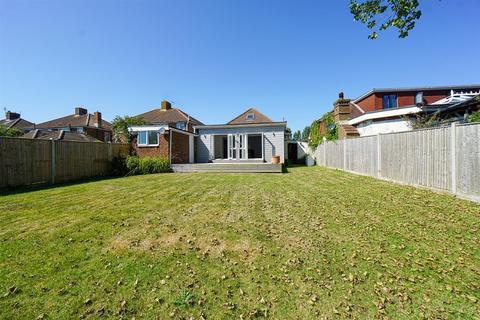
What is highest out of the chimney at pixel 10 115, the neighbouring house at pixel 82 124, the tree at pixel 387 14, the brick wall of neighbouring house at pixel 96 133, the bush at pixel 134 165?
the chimney at pixel 10 115

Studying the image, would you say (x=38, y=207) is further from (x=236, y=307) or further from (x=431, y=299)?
(x=431, y=299)

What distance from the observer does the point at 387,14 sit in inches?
188

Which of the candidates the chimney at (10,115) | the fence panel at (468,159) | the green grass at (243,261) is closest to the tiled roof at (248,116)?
the fence panel at (468,159)

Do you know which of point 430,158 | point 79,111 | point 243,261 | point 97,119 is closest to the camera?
point 243,261

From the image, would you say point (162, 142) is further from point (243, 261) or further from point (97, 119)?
point (97, 119)

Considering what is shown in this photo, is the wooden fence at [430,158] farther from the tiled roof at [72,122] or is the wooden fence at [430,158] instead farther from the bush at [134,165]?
the tiled roof at [72,122]

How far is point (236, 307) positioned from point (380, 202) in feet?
17.5

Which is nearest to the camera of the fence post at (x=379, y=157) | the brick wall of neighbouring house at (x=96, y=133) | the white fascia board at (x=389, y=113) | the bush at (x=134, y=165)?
the fence post at (x=379, y=157)

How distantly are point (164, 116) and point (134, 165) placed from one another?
1704 cm

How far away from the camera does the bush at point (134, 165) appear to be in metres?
13.8

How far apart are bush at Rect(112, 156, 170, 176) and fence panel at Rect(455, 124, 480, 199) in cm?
1492

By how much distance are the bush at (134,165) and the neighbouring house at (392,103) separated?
1760cm

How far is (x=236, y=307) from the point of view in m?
2.13

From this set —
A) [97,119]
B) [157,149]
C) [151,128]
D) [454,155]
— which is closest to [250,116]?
[151,128]
